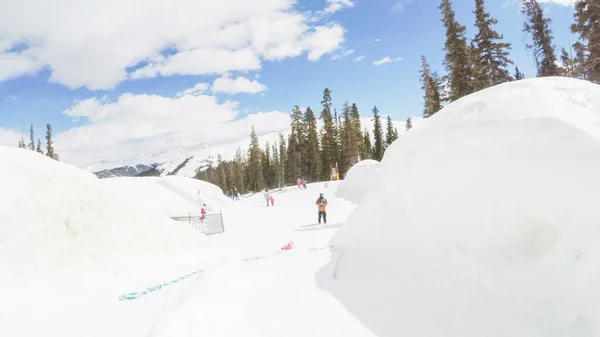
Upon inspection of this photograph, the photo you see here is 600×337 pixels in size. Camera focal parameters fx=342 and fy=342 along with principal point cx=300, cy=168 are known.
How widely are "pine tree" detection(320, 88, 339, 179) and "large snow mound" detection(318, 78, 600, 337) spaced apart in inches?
2191

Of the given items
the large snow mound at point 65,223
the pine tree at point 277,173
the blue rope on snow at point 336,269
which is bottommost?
the blue rope on snow at point 336,269

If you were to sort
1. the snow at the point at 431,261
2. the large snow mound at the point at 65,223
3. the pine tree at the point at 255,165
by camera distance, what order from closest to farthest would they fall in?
Answer: the snow at the point at 431,261 < the large snow mound at the point at 65,223 < the pine tree at the point at 255,165

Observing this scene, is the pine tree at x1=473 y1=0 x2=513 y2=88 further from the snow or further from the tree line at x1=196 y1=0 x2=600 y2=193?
the snow

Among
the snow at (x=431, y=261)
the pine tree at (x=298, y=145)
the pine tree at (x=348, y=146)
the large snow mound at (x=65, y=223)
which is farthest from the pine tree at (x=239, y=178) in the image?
the snow at (x=431, y=261)

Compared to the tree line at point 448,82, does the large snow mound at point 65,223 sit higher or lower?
lower

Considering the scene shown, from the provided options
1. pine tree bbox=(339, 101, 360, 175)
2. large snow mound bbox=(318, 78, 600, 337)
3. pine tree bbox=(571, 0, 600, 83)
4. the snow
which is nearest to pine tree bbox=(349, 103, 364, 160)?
pine tree bbox=(339, 101, 360, 175)

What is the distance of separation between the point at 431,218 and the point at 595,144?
2.64 metres

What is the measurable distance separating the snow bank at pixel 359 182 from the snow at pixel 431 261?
67.3 ft

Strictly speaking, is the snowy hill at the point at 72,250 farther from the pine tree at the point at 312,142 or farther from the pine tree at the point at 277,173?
the pine tree at the point at 277,173

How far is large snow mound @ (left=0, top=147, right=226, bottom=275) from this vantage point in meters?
9.52

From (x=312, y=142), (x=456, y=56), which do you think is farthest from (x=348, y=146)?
(x=456, y=56)

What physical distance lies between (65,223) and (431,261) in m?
10.9

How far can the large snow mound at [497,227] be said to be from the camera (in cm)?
404

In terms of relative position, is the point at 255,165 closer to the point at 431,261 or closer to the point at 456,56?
the point at 456,56
